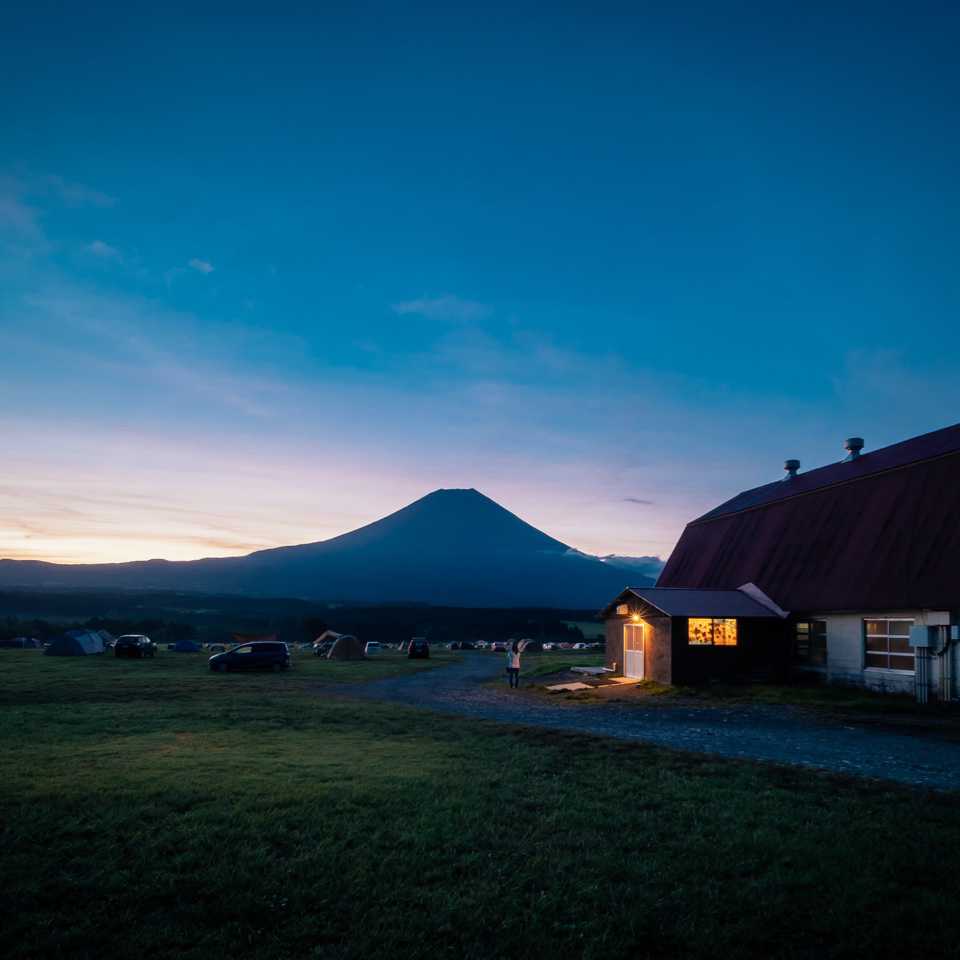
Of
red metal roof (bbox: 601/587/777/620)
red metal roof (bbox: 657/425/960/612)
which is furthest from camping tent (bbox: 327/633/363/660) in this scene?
red metal roof (bbox: 601/587/777/620)

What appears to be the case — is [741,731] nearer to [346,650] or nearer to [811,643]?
[811,643]

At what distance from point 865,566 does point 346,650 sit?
117 ft

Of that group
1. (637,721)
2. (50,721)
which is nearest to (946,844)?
(637,721)

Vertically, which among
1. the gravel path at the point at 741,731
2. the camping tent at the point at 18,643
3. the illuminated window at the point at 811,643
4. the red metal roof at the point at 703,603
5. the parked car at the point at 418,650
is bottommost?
the camping tent at the point at 18,643

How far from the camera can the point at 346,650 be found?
48.9 meters

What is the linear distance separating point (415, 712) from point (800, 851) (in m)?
13.0

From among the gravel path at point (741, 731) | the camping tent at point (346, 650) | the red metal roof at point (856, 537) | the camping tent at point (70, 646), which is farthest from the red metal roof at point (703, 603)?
the camping tent at point (70, 646)

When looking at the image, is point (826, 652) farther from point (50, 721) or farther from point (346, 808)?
point (50, 721)

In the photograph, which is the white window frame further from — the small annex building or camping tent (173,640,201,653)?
camping tent (173,640,201,653)

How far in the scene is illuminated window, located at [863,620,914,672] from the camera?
2125cm

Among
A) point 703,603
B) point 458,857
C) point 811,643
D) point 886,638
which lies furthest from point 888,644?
point 458,857

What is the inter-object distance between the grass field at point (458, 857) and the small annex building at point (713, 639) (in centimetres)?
1412

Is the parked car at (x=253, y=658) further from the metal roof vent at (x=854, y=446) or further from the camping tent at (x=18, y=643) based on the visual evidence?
the camping tent at (x=18, y=643)

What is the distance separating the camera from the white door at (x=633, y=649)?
1102 inches
